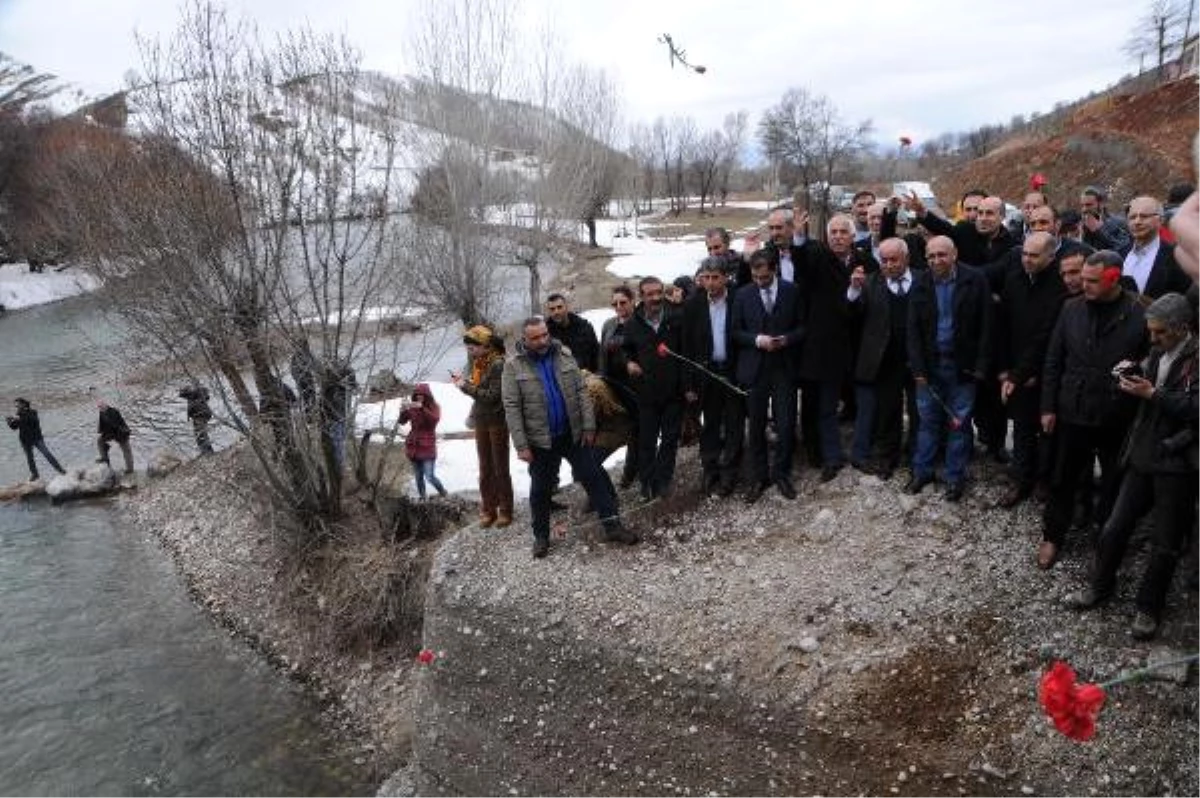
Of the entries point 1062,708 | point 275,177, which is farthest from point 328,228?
point 1062,708

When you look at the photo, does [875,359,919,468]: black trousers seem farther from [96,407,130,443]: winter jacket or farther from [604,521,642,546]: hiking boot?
[96,407,130,443]: winter jacket

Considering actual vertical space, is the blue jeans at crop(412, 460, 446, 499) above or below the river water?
above

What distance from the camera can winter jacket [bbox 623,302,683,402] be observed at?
23.0 feet

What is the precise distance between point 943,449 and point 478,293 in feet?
48.3

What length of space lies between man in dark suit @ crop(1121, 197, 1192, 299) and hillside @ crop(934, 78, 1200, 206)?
58.6 ft

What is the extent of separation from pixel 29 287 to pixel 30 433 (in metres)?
32.8

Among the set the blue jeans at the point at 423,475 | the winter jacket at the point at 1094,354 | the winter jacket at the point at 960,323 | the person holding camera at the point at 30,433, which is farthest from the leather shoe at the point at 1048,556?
the person holding camera at the point at 30,433

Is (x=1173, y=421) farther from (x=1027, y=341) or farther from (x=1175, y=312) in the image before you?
(x=1027, y=341)

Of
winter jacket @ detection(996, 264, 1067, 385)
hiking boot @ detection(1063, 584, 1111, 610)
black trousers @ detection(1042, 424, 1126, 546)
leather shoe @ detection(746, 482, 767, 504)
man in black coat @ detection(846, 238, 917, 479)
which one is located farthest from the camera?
leather shoe @ detection(746, 482, 767, 504)

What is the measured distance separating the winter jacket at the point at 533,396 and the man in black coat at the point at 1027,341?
3.29 meters

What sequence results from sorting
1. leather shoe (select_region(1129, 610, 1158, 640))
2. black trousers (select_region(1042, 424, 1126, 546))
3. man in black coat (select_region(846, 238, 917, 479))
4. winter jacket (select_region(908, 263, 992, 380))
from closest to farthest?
leather shoe (select_region(1129, 610, 1158, 640)) < black trousers (select_region(1042, 424, 1126, 546)) < winter jacket (select_region(908, 263, 992, 380)) < man in black coat (select_region(846, 238, 917, 479))

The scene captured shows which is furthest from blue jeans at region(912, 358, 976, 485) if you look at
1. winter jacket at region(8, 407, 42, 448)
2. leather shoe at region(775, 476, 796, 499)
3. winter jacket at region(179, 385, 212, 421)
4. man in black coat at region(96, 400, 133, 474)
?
winter jacket at region(8, 407, 42, 448)

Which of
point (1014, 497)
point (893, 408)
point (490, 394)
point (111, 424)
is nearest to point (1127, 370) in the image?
point (1014, 497)

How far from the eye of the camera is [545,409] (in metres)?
6.50
